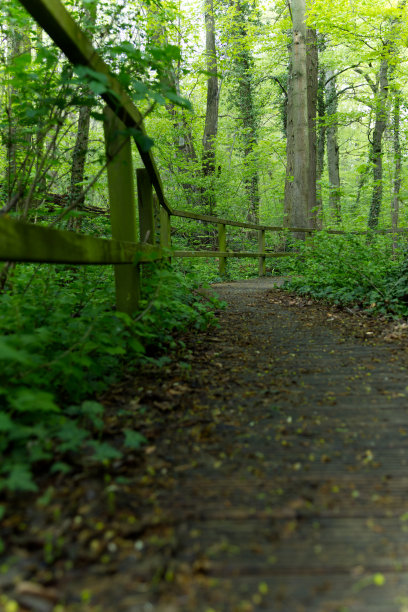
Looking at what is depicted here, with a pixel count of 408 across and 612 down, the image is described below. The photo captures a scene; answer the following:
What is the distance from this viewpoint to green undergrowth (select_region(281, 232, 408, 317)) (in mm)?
4443

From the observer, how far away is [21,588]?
39.0 inches

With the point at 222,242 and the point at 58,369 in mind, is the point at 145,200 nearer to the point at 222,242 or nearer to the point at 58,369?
the point at 58,369

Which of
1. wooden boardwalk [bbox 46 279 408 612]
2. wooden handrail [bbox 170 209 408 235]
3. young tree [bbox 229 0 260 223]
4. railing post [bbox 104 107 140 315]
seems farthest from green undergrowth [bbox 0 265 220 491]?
young tree [bbox 229 0 260 223]

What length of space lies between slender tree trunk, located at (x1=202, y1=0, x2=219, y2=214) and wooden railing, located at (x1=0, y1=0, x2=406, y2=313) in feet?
32.5

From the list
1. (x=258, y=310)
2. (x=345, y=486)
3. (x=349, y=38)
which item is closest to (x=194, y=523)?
(x=345, y=486)

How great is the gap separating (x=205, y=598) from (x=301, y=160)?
10.9m

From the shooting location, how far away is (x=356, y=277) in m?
5.25

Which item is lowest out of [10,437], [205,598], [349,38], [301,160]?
[205,598]

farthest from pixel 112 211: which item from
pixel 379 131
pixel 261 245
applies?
pixel 379 131

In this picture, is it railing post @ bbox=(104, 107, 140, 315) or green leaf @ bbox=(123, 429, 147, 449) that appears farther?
railing post @ bbox=(104, 107, 140, 315)

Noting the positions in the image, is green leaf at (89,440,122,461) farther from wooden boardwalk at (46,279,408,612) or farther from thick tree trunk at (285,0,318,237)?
thick tree trunk at (285,0,318,237)

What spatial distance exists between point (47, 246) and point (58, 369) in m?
0.59

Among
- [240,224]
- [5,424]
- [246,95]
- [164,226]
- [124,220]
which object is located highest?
[246,95]

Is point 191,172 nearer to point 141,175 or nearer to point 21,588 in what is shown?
point 141,175
